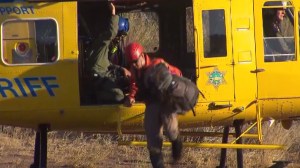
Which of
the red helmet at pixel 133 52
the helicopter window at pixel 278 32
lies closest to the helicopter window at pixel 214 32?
the helicopter window at pixel 278 32

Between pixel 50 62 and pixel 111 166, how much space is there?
3.71m

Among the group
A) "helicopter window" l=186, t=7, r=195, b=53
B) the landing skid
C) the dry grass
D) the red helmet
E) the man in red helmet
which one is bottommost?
the dry grass

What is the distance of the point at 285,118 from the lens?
36.1 ft

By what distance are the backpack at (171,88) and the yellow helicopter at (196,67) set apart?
0.70 metres

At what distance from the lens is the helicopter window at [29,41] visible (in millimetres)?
10305

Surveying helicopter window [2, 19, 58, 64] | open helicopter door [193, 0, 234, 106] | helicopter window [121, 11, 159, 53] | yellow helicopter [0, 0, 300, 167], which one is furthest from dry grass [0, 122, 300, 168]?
helicopter window [2, 19, 58, 64]

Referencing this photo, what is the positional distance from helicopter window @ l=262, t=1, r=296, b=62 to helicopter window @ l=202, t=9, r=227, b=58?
1.96 feet

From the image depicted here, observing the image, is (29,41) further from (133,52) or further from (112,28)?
(133,52)

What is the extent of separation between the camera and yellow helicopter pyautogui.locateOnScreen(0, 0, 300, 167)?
10289mm

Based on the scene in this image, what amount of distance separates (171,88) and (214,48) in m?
1.10

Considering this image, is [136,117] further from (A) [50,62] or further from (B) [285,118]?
(B) [285,118]

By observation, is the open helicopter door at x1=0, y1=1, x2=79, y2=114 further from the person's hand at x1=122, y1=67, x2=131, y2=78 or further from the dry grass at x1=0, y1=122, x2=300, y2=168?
the dry grass at x1=0, y1=122, x2=300, y2=168

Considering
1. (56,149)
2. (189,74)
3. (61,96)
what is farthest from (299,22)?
(56,149)

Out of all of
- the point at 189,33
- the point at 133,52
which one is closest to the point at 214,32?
the point at 133,52
